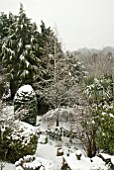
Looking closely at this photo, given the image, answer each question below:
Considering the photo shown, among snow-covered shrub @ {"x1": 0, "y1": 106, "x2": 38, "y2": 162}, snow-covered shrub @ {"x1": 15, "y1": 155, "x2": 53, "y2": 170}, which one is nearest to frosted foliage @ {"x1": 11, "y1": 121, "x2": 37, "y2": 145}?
snow-covered shrub @ {"x1": 0, "y1": 106, "x2": 38, "y2": 162}

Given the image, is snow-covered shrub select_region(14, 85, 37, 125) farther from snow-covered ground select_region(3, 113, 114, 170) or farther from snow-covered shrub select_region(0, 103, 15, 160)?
snow-covered shrub select_region(0, 103, 15, 160)

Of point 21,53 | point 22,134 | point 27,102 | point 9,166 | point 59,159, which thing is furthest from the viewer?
point 21,53

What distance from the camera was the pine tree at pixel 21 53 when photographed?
12391mm

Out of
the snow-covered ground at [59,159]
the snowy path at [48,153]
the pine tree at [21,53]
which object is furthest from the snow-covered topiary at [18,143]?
the pine tree at [21,53]

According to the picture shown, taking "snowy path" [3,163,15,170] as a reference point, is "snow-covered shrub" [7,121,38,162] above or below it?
above

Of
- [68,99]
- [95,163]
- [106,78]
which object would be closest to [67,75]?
[68,99]

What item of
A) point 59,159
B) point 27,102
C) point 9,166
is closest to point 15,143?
point 9,166

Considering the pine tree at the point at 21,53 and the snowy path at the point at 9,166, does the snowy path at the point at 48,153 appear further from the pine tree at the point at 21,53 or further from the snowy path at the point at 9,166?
the pine tree at the point at 21,53

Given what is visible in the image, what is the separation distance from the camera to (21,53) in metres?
12.7

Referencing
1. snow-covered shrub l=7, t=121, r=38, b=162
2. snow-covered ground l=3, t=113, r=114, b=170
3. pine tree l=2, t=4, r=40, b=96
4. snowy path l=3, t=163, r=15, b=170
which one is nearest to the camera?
snow-covered ground l=3, t=113, r=114, b=170

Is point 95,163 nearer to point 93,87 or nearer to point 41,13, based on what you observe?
point 93,87

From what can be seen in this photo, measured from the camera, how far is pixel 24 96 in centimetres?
991

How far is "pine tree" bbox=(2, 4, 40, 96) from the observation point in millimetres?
12391

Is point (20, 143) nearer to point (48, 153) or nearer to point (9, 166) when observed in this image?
point (9, 166)
